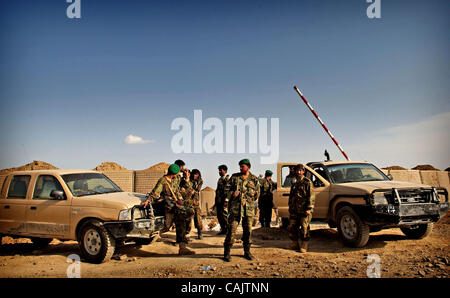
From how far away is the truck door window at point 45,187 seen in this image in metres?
7.43

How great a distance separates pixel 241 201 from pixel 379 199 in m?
3.03

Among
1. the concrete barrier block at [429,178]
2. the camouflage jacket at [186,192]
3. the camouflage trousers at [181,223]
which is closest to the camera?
the camouflage trousers at [181,223]

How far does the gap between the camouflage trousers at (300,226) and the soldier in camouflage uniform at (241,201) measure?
1.38m

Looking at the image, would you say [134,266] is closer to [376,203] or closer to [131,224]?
[131,224]

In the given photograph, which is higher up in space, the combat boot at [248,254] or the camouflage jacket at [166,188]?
the camouflage jacket at [166,188]

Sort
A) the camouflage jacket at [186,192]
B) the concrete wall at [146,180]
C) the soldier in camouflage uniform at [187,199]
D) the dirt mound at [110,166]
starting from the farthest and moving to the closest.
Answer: the dirt mound at [110,166] < the concrete wall at [146,180] < the camouflage jacket at [186,192] < the soldier in camouflage uniform at [187,199]

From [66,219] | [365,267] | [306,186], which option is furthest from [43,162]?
[365,267]

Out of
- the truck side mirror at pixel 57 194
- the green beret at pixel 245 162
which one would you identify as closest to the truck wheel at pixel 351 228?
the green beret at pixel 245 162

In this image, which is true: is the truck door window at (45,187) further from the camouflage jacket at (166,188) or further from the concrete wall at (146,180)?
the concrete wall at (146,180)

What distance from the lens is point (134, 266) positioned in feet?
21.9

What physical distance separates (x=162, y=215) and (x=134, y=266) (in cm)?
129

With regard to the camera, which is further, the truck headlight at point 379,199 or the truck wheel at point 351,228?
the truck wheel at point 351,228

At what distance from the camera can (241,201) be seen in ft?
22.5

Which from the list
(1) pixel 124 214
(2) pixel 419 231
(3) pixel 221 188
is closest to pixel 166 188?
(1) pixel 124 214
